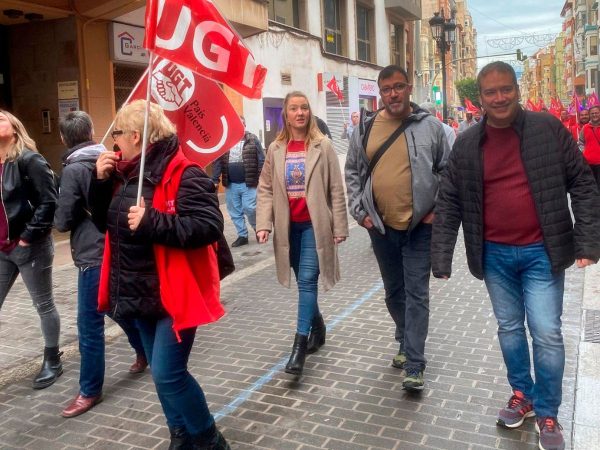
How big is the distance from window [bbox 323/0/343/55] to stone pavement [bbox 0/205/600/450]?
18241 millimetres

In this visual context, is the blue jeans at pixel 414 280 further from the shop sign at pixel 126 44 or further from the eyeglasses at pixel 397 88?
the shop sign at pixel 126 44

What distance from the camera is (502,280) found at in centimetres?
360

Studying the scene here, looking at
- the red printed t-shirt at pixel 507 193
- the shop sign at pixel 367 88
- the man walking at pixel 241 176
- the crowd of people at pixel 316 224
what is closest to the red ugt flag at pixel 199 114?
the crowd of people at pixel 316 224

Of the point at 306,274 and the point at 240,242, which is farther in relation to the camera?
the point at 240,242

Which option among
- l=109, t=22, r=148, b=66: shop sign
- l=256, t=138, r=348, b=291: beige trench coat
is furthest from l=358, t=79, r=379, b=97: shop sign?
l=256, t=138, r=348, b=291: beige trench coat

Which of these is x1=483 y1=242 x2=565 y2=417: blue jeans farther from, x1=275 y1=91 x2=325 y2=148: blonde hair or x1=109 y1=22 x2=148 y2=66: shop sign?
x1=109 y1=22 x2=148 y2=66: shop sign

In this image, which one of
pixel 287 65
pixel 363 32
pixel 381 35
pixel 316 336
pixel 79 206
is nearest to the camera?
pixel 79 206

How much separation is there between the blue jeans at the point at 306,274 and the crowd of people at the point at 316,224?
1cm

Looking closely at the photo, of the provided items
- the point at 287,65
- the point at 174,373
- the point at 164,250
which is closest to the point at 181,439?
the point at 174,373

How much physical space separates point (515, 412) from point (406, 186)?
148 cm

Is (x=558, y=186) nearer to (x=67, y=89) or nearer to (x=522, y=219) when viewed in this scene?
(x=522, y=219)

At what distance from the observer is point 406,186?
4215 millimetres

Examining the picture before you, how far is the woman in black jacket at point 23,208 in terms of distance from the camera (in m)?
4.43

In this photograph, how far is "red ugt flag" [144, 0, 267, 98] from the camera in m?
3.49
